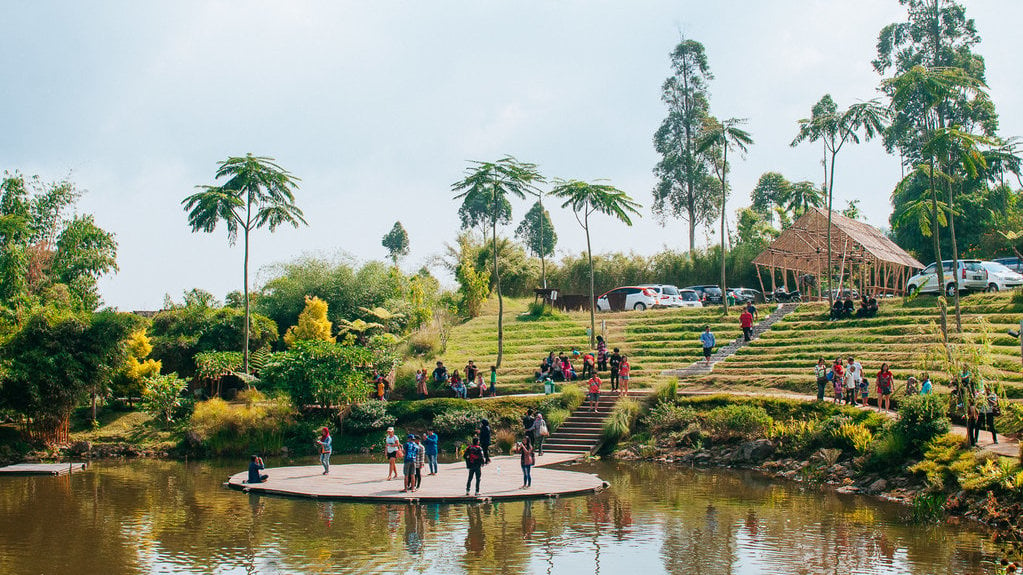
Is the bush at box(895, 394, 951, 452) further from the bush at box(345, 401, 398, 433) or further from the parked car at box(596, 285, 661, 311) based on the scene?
the parked car at box(596, 285, 661, 311)

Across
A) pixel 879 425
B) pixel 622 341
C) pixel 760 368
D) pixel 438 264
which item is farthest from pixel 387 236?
pixel 879 425

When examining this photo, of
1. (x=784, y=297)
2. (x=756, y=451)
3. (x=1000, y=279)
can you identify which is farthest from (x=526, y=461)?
(x=784, y=297)

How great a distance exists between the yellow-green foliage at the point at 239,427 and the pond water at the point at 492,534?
292 inches

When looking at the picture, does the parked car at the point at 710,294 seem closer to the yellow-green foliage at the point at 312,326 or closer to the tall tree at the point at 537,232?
the yellow-green foliage at the point at 312,326

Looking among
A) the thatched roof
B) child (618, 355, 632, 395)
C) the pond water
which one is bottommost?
the pond water

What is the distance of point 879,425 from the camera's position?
2177 cm

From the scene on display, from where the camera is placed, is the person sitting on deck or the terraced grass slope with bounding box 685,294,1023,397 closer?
the person sitting on deck

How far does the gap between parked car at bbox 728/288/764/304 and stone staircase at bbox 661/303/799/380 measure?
6574 mm

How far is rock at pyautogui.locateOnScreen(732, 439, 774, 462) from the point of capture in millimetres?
23531

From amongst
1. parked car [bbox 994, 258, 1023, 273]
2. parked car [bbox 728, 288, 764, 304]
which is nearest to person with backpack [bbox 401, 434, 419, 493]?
parked car [bbox 728, 288, 764, 304]

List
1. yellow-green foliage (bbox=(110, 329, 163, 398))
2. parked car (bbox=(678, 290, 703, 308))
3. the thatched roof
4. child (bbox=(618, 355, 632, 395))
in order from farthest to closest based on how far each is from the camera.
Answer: parked car (bbox=(678, 290, 703, 308)) < the thatched roof < yellow-green foliage (bbox=(110, 329, 163, 398)) < child (bbox=(618, 355, 632, 395))

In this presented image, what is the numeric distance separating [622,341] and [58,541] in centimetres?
2696

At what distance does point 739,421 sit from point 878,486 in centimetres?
550

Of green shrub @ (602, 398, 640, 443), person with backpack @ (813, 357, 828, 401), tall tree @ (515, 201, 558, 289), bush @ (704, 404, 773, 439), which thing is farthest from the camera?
tall tree @ (515, 201, 558, 289)
